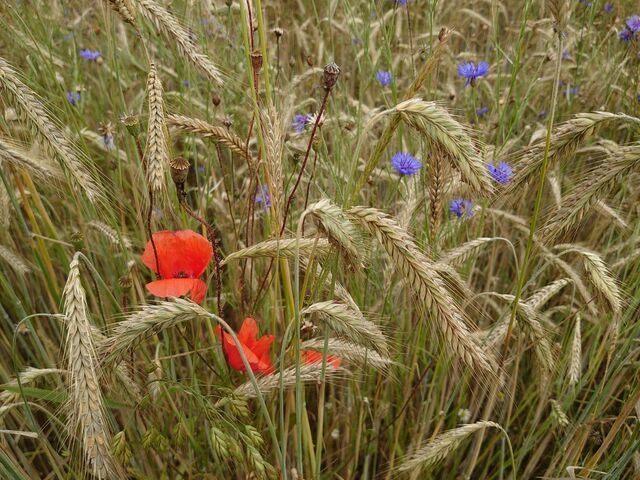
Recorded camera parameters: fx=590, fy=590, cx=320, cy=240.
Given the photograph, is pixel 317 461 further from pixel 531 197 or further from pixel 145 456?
pixel 531 197

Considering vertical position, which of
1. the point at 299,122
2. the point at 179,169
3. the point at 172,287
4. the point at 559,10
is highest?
the point at 559,10

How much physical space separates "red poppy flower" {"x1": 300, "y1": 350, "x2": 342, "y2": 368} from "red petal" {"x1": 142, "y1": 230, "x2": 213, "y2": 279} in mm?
344

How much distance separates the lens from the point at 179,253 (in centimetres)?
153

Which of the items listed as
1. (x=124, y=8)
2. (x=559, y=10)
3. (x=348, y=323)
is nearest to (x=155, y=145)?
(x=124, y=8)

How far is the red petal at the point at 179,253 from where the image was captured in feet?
4.81

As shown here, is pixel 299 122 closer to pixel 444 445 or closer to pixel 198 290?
pixel 198 290

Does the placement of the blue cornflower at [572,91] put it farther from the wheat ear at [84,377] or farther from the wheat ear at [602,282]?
the wheat ear at [84,377]

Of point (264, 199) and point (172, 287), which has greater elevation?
point (264, 199)

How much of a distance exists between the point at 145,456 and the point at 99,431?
751 millimetres

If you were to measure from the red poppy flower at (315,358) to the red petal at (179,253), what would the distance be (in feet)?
1.13

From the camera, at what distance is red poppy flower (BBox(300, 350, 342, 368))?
152cm

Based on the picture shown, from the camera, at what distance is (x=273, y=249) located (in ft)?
4.26

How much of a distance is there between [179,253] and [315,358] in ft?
1.50

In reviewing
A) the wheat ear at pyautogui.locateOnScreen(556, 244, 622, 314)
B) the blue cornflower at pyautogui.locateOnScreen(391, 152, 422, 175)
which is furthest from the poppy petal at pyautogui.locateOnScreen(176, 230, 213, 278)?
the wheat ear at pyautogui.locateOnScreen(556, 244, 622, 314)
